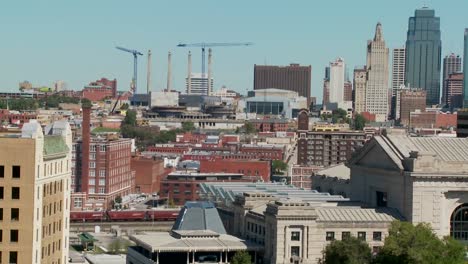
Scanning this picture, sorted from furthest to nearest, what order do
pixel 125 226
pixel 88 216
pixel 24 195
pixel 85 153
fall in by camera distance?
pixel 85 153 < pixel 88 216 < pixel 125 226 < pixel 24 195

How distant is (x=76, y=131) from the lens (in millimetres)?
168875

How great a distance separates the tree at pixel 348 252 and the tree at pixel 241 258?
15.0 feet

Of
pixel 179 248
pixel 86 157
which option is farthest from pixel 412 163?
pixel 86 157

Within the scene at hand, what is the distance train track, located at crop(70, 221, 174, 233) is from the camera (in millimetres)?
130875

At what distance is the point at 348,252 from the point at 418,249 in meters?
5.25

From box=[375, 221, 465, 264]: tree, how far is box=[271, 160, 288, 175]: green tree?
378 ft

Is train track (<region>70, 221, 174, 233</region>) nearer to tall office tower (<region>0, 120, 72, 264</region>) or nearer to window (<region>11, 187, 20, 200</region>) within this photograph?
tall office tower (<region>0, 120, 72, 264</region>)

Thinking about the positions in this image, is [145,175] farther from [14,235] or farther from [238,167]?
[14,235]

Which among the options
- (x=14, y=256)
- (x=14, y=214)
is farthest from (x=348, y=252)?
(x=14, y=214)

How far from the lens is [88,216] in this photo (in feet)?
449

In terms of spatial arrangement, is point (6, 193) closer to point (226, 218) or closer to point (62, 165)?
point (62, 165)

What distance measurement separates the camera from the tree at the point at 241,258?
7732cm

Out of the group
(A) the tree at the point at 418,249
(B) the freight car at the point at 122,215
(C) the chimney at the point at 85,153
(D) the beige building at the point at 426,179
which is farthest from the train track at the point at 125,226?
(A) the tree at the point at 418,249

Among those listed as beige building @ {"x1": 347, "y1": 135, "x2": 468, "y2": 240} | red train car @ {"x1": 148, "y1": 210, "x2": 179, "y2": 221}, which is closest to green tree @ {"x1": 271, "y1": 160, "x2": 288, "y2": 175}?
red train car @ {"x1": 148, "y1": 210, "x2": 179, "y2": 221}
